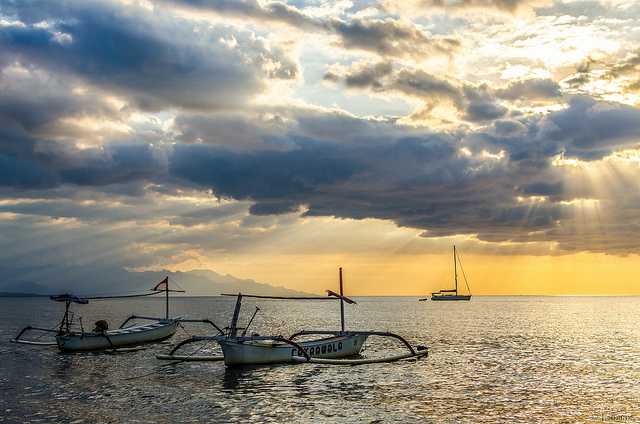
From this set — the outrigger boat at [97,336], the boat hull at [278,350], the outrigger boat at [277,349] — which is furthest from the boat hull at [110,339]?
the boat hull at [278,350]

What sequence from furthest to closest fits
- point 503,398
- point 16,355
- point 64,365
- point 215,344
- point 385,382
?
point 215,344 < point 16,355 < point 64,365 < point 385,382 < point 503,398

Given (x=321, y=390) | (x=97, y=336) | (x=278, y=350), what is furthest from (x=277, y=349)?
(x=97, y=336)

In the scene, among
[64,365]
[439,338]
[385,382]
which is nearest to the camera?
[385,382]

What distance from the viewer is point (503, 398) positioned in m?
44.8

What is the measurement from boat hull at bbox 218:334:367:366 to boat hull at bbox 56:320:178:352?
69.4 feet

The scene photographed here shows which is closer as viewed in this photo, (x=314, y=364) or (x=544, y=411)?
(x=544, y=411)

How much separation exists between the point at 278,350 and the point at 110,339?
88.9 ft

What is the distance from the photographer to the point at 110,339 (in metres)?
74.6

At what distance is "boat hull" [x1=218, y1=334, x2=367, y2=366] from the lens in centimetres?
5653

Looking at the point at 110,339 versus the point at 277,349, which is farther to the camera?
the point at 110,339

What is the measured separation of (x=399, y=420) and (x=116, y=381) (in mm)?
26598

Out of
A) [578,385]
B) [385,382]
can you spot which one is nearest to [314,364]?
[385,382]

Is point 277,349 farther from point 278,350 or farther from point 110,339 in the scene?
point 110,339

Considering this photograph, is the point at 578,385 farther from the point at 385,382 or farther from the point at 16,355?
the point at 16,355
